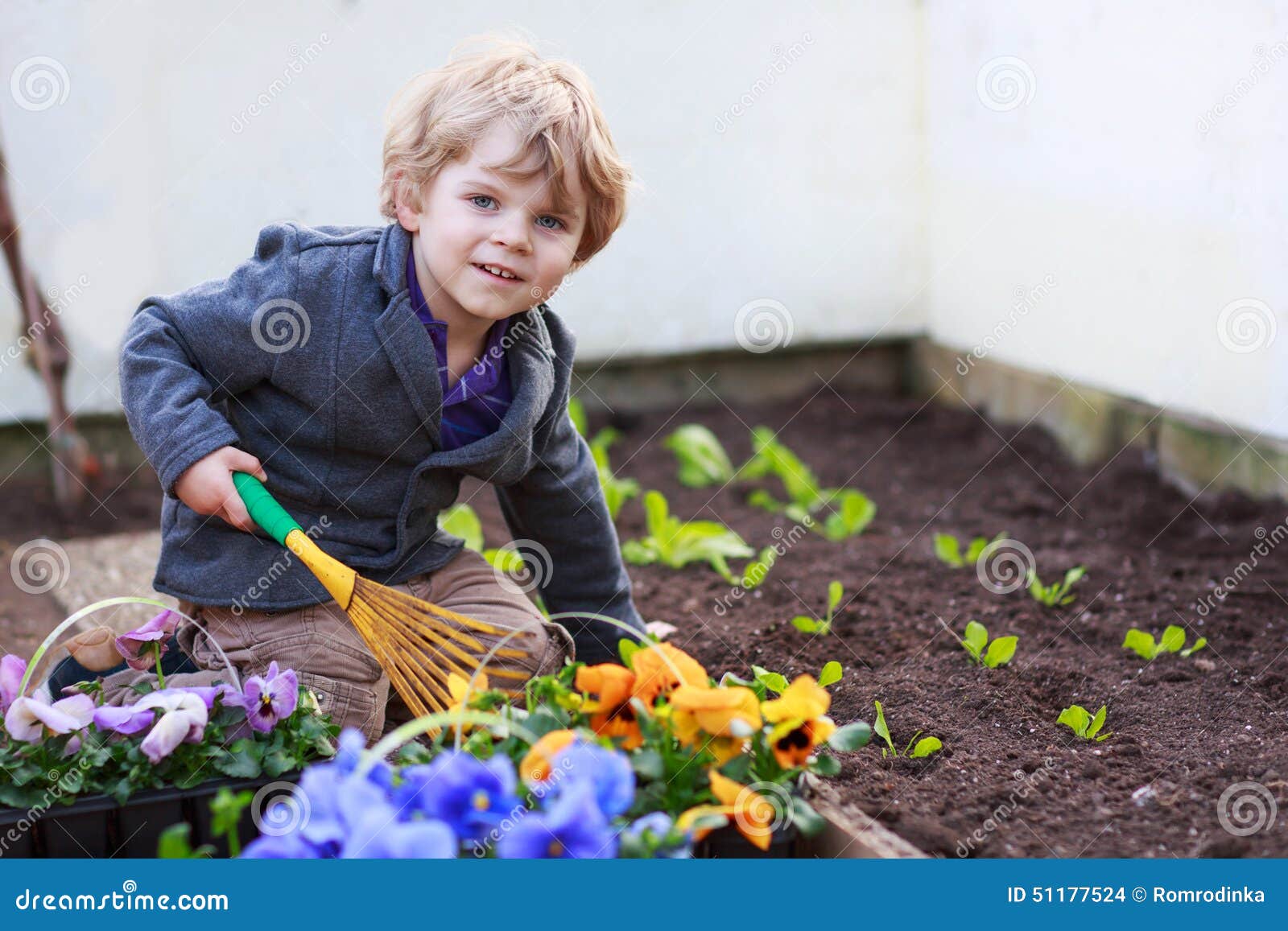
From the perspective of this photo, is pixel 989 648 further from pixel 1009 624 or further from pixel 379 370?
pixel 379 370

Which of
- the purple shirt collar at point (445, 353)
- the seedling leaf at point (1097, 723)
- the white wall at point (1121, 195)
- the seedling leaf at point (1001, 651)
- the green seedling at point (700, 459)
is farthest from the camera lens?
the green seedling at point (700, 459)

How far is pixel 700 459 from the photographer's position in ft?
11.5

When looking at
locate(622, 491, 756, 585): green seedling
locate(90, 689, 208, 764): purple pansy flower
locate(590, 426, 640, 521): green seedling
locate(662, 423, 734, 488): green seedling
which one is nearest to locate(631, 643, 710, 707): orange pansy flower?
locate(90, 689, 208, 764): purple pansy flower

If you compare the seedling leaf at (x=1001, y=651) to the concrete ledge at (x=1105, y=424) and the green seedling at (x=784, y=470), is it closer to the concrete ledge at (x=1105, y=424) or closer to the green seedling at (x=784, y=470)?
the concrete ledge at (x=1105, y=424)

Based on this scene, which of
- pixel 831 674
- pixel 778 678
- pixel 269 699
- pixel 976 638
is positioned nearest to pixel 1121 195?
pixel 976 638

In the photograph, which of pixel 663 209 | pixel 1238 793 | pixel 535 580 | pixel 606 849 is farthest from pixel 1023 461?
pixel 606 849

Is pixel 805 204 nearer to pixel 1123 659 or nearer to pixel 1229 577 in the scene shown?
pixel 1229 577

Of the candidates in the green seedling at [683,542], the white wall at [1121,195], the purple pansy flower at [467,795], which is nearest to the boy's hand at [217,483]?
the purple pansy flower at [467,795]

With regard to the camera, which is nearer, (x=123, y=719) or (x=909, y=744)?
(x=123, y=719)

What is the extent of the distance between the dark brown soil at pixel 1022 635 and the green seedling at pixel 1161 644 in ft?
0.07

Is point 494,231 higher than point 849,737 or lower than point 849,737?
higher

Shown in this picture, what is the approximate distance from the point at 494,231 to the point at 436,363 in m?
0.22

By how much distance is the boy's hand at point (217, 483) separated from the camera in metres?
1.74

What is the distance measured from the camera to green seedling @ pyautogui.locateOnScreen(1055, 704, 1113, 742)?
1779 millimetres
